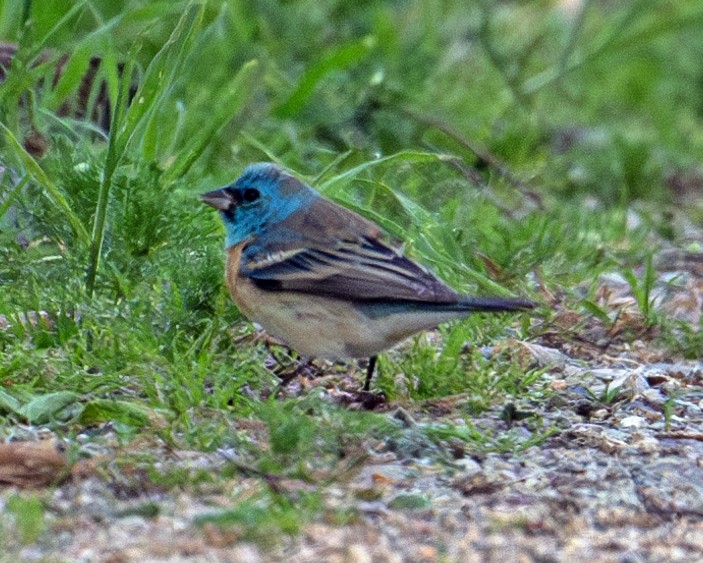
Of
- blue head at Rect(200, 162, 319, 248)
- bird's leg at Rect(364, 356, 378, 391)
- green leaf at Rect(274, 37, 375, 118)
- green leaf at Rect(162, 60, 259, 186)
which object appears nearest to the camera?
bird's leg at Rect(364, 356, 378, 391)

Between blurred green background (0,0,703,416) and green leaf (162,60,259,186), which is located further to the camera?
green leaf (162,60,259,186)

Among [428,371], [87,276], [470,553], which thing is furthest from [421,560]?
[87,276]

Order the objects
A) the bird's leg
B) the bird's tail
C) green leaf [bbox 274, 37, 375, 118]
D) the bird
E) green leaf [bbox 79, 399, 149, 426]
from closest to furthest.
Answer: green leaf [bbox 79, 399, 149, 426]
the bird's tail
the bird
the bird's leg
green leaf [bbox 274, 37, 375, 118]

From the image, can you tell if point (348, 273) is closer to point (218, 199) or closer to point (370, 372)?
point (370, 372)

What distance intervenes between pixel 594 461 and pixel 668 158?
4.82 m

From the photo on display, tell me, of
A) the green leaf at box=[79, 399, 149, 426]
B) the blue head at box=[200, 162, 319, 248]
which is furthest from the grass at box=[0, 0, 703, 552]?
the blue head at box=[200, 162, 319, 248]

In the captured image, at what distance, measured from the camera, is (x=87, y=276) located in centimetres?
459

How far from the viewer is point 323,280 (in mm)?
4344

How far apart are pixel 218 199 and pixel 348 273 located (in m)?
0.65

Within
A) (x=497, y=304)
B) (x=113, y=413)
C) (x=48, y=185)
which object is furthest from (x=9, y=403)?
(x=497, y=304)

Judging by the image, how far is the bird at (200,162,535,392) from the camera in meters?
4.18

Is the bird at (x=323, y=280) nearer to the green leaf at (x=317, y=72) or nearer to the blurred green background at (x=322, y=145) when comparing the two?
the blurred green background at (x=322, y=145)

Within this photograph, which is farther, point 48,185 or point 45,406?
point 48,185

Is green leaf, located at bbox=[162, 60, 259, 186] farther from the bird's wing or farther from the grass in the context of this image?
the bird's wing
